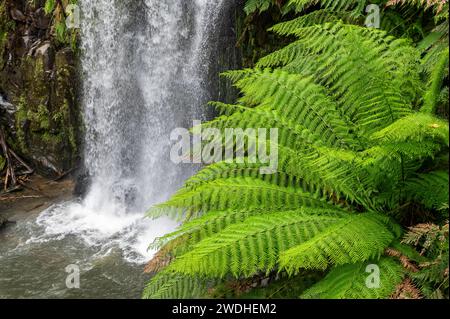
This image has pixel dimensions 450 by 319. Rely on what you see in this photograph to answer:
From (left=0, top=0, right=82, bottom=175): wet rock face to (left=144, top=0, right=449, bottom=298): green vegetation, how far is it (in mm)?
5806

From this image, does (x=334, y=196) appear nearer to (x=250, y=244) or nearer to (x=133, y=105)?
(x=250, y=244)

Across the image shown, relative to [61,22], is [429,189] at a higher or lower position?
lower

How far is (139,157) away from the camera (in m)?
7.44

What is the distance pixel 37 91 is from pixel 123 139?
194cm

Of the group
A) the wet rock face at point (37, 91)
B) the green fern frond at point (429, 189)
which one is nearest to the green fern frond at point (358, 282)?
the green fern frond at point (429, 189)

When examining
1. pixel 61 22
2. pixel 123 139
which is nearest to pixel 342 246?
pixel 123 139

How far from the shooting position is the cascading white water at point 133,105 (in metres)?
6.42

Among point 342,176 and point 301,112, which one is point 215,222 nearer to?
point 342,176

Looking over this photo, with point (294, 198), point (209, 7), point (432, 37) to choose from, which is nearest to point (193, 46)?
point (209, 7)

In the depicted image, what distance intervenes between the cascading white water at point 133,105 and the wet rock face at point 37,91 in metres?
0.39

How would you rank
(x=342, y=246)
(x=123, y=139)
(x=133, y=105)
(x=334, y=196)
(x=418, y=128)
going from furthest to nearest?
(x=123, y=139)
(x=133, y=105)
(x=334, y=196)
(x=342, y=246)
(x=418, y=128)

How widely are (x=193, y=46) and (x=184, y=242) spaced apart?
181 inches

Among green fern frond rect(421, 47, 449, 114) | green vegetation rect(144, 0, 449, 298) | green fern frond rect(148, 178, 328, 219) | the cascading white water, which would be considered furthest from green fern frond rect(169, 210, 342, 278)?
the cascading white water

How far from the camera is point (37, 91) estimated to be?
8125mm
